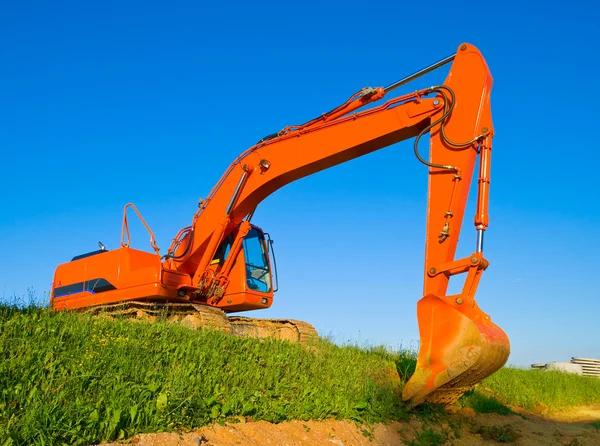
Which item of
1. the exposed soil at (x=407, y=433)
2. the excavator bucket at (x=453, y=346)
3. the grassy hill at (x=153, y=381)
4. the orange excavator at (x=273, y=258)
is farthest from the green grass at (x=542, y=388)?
the excavator bucket at (x=453, y=346)

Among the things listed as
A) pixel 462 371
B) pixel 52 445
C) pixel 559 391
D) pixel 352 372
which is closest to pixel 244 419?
pixel 52 445

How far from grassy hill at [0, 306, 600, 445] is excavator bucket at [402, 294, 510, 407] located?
1.10 m

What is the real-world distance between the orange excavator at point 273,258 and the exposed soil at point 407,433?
506 mm

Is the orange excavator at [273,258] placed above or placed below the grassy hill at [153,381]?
above

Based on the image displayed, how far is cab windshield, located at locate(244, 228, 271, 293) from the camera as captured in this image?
12211 millimetres

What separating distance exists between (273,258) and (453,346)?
5834 mm

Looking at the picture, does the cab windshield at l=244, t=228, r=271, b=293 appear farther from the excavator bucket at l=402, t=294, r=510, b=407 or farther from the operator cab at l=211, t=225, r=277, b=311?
the excavator bucket at l=402, t=294, r=510, b=407

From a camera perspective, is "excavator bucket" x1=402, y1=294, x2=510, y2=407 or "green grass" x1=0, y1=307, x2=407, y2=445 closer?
"green grass" x1=0, y1=307, x2=407, y2=445

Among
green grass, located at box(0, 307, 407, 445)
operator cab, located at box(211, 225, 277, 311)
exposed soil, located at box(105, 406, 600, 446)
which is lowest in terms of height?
exposed soil, located at box(105, 406, 600, 446)

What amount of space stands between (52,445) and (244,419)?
2.24 metres

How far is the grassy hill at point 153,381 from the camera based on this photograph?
5.16 m

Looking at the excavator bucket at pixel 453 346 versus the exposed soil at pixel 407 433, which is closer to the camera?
the exposed soil at pixel 407 433

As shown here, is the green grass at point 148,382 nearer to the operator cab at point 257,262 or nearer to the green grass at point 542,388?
the operator cab at point 257,262

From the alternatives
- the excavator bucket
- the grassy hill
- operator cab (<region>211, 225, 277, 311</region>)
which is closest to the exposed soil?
the grassy hill
